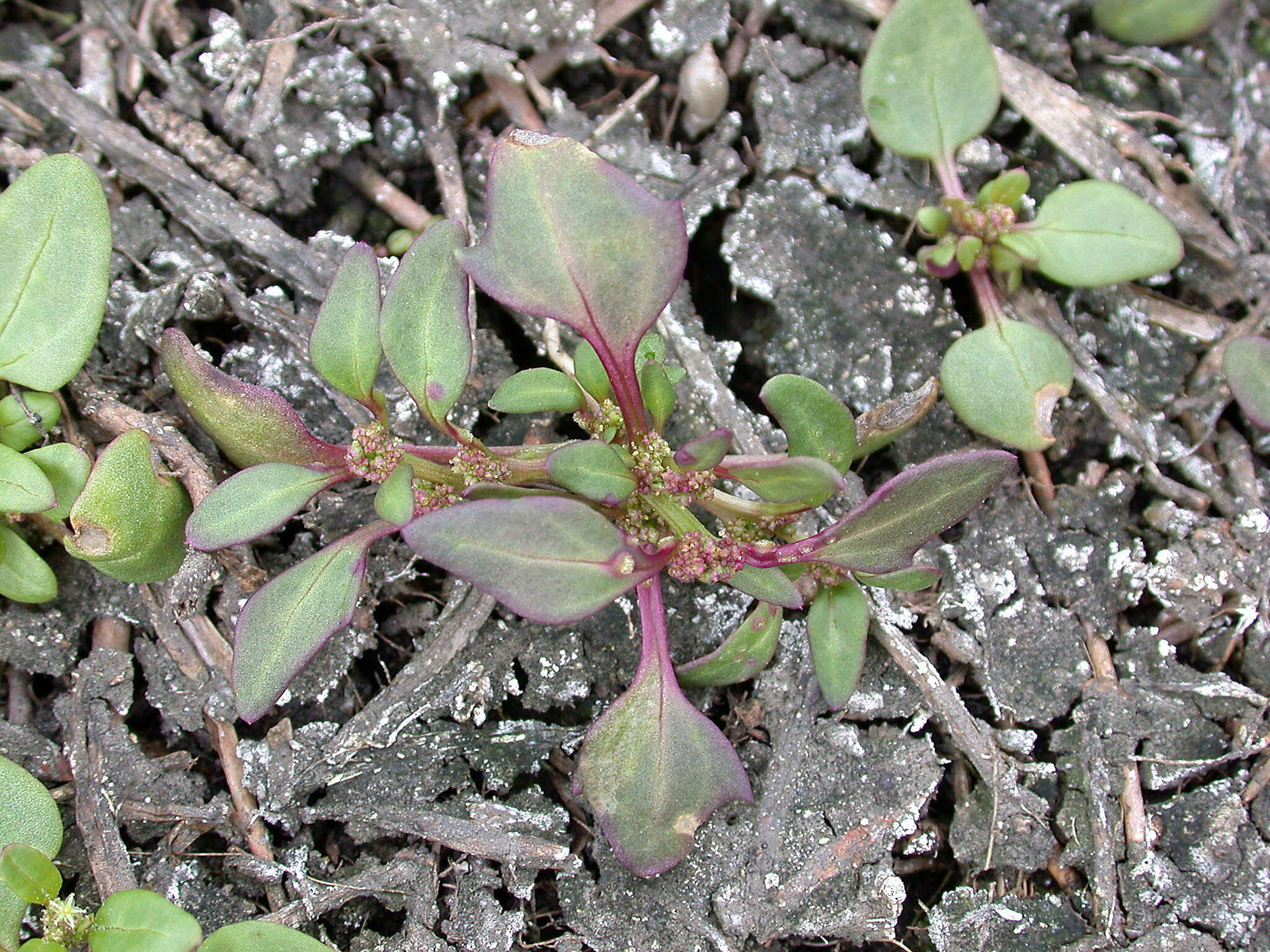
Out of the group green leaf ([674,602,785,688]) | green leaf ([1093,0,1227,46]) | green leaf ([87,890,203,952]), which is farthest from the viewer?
green leaf ([1093,0,1227,46])

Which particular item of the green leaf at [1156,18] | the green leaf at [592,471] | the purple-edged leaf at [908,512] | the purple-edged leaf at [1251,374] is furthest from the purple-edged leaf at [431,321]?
the green leaf at [1156,18]

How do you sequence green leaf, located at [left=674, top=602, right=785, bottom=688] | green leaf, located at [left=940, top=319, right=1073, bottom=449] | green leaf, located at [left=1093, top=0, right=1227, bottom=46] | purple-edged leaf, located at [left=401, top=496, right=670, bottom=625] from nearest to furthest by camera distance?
1. purple-edged leaf, located at [left=401, top=496, right=670, bottom=625]
2. green leaf, located at [left=674, top=602, right=785, bottom=688]
3. green leaf, located at [left=940, top=319, right=1073, bottom=449]
4. green leaf, located at [left=1093, top=0, right=1227, bottom=46]

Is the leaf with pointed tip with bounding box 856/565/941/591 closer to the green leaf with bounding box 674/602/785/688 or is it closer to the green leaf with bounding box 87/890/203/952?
the green leaf with bounding box 674/602/785/688

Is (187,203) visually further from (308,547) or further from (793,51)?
(793,51)

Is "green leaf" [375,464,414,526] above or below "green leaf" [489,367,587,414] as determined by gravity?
below

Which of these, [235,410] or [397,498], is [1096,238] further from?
[235,410]

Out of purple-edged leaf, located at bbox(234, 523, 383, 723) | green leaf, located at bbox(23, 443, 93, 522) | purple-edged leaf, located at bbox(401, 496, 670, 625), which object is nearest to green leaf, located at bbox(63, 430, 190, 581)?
green leaf, located at bbox(23, 443, 93, 522)
